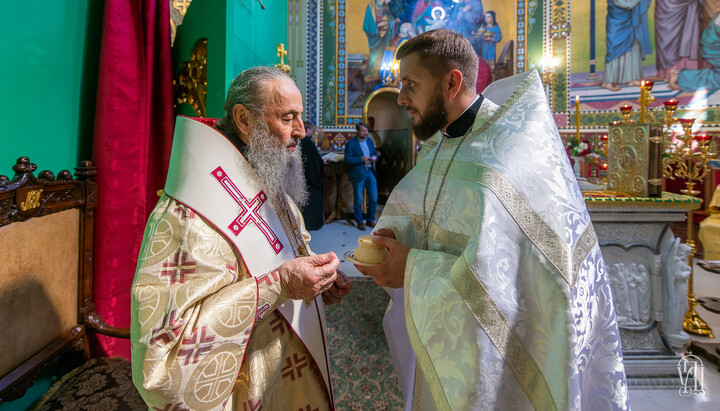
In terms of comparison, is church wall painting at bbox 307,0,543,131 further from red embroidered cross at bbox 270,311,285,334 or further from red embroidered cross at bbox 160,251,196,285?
red embroidered cross at bbox 160,251,196,285

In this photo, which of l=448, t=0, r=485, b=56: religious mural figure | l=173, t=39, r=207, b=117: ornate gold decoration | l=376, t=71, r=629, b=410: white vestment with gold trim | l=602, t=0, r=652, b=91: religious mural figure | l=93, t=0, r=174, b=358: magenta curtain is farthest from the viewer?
l=448, t=0, r=485, b=56: religious mural figure

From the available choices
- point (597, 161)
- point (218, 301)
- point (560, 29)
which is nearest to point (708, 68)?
point (560, 29)

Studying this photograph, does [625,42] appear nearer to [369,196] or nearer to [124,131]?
[369,196]

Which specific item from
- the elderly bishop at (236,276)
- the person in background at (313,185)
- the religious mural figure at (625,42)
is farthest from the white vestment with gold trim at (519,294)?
the religious mural figure at (625,42)

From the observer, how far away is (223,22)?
2037 mm

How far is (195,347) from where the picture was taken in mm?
1079

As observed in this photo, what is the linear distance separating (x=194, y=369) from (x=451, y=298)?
2.50 feet

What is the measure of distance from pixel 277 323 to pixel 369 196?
207 inches

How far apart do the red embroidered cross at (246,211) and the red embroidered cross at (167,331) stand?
0.33m

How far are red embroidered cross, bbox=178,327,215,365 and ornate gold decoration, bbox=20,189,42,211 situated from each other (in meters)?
0.95

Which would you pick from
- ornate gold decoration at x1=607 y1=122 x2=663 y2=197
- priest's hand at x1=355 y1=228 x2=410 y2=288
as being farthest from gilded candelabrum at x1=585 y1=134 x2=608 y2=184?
priest's hand at x1=355 y1=228 x2=410 y2=288

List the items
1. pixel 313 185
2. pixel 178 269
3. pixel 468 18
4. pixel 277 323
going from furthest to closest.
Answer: pixel 468 18 < pixel 313 185 < pixel 277 323 < pixel 178 269

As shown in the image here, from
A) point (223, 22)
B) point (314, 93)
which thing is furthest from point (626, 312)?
point (314, 93)

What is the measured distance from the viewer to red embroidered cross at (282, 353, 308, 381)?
1.39 meters
